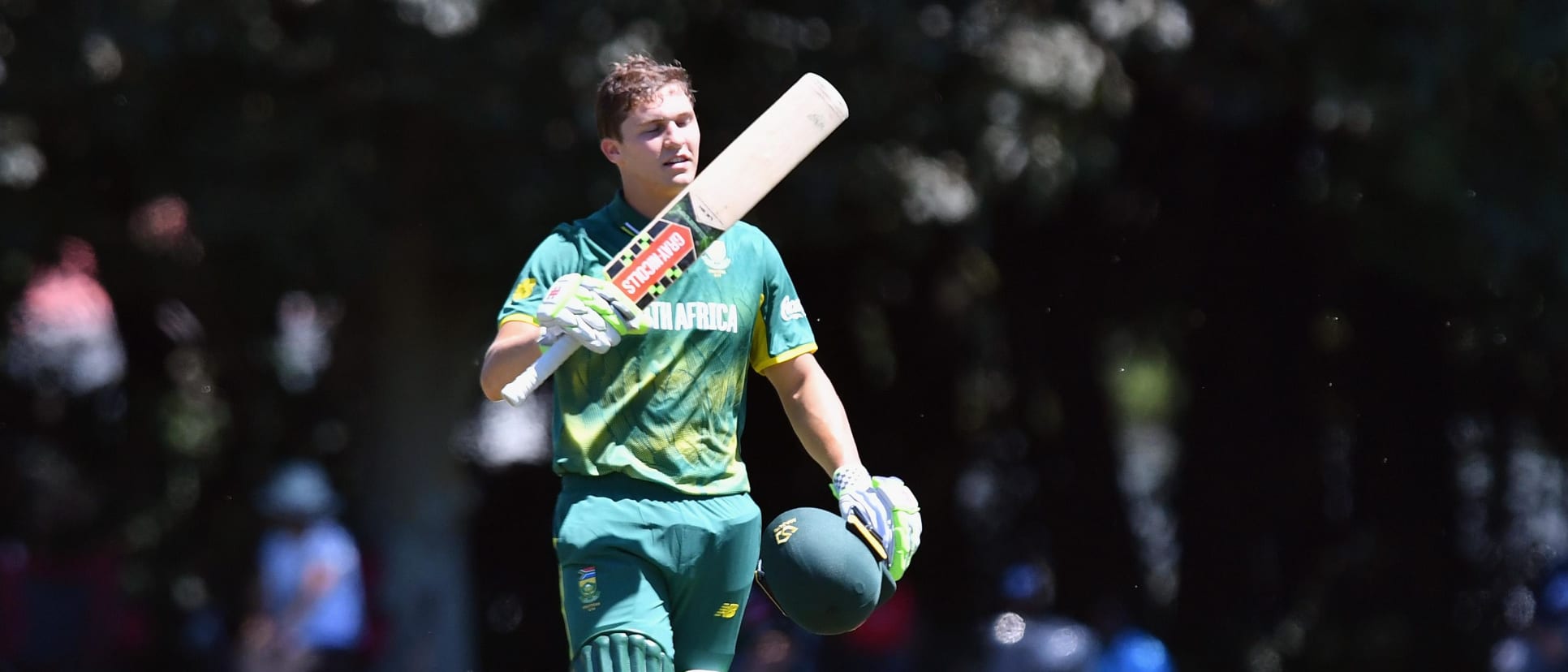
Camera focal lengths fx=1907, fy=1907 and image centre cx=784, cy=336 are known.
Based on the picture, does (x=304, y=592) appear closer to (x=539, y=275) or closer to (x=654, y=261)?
(x=539, y=275)

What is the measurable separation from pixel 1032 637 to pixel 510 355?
5868 mm

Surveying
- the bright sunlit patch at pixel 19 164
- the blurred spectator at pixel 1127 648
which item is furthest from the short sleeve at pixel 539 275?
the blurred spectator at pixel 1127 648

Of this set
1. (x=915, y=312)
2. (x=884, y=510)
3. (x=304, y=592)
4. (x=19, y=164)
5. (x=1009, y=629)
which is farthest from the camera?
(x=915, y=312)

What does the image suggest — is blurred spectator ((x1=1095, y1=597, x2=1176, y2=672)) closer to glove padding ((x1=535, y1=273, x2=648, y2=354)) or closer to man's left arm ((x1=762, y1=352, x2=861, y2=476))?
man's left arm ((x1=762, y1=352, x2=861, y2=476))

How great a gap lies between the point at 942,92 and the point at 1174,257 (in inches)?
115

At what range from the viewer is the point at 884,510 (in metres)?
4.43

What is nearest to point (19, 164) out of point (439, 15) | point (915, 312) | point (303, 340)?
point (439, 15)

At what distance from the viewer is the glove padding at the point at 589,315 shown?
392 cm

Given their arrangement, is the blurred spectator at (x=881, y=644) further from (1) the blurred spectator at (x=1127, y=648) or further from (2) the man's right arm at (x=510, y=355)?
(2) the man's right arm at (x=510, y=355)

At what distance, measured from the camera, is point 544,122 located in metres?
8.27

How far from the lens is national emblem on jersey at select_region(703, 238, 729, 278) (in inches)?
172

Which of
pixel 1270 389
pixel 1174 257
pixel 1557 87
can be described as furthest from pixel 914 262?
pixel 1557 87

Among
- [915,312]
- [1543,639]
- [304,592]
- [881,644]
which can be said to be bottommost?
[1543,639]

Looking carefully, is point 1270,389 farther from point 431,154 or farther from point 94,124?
point 94,124
